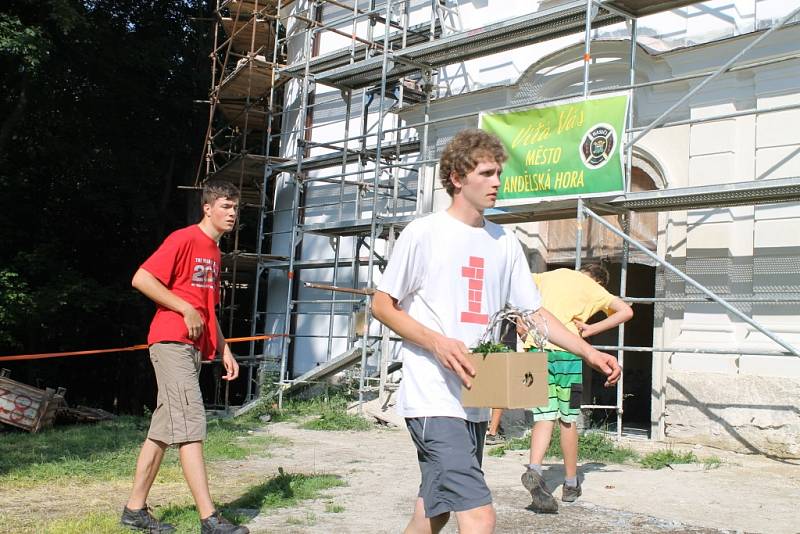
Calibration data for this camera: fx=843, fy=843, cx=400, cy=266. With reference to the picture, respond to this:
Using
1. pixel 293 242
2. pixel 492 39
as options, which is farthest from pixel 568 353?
pixel 293 242

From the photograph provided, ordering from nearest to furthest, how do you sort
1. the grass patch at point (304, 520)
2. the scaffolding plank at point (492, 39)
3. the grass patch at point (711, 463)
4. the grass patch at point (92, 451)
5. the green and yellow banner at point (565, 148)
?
the grass patch at point (304, 520) < the grass patch at point (92, 451) < the grass patch at point (711, 463) < the green and yellow banner at point (565, 148) < the scaffolding plank at point (492, 39)

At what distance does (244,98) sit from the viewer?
61.8ft

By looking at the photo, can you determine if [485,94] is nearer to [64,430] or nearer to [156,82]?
[64,430]

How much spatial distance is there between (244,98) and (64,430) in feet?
35.1

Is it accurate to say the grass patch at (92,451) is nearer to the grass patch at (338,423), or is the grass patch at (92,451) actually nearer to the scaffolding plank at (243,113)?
the grass patch at (338,423)

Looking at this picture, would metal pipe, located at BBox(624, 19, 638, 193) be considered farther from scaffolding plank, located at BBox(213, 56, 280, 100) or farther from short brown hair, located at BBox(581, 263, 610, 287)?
scaffolding plank, located at BBox(213, 56, 280, 100)

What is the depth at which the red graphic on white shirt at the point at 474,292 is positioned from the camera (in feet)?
10.8

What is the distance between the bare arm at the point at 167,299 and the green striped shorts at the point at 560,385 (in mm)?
2390

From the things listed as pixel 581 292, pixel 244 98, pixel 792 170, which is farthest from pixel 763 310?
pixel 244 98

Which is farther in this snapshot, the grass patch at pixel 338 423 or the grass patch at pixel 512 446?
Answer: the grass patch at pixel 338 423

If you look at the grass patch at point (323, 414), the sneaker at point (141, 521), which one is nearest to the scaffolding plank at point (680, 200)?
the grass patch at point (323, 414)

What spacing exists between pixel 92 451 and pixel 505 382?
5812mm

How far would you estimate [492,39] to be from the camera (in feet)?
35.8

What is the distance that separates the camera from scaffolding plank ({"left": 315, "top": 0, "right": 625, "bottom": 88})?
9.97 metres
